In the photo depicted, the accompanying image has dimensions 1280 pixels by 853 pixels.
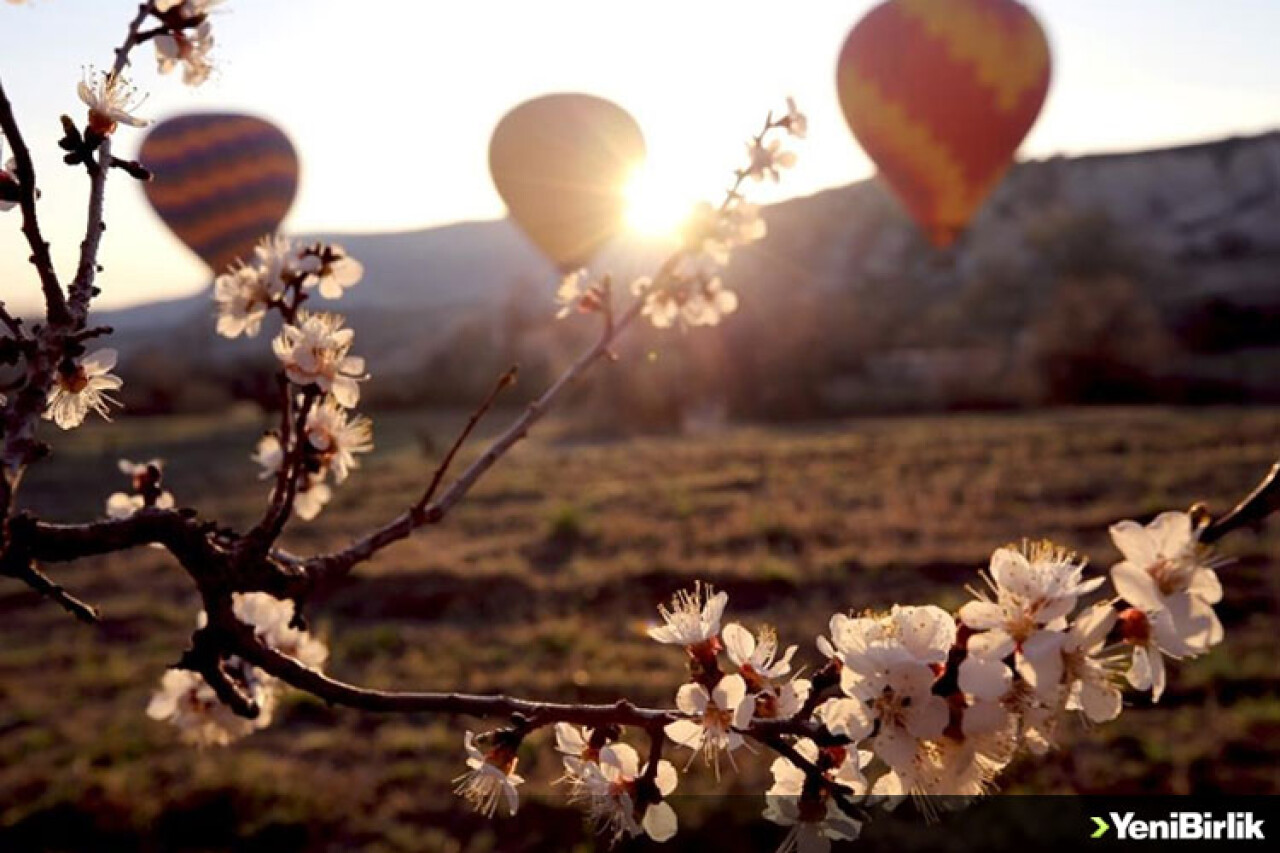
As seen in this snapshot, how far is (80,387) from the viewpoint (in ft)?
3.91

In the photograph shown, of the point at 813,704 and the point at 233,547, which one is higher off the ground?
the point at 233,547

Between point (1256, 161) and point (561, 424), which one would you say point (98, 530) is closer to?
point (561, 424)

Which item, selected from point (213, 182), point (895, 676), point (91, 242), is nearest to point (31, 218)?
point (91, 242)

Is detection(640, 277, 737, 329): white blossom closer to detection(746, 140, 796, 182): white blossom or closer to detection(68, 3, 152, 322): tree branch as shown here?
detection(746, 140, 796, 182): white blossom

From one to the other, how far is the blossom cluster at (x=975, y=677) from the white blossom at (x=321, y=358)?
456mm

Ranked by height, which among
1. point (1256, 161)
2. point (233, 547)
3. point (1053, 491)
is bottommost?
point (1053, 491)

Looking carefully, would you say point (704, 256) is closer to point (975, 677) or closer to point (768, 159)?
point (768, 159)

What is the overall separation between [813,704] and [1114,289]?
93.1 ft

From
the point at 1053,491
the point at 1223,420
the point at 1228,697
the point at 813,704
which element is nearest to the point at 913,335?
the point at 1223,420

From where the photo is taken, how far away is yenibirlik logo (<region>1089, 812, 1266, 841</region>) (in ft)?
16.6

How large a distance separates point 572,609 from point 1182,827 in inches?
206

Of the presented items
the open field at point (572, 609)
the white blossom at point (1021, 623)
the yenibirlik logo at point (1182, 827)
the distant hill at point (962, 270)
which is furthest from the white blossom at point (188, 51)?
the distant hill at point (962, 270)

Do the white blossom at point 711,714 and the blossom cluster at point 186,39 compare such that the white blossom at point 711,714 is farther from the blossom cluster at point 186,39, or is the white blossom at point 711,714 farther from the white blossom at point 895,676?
the blossom cluster at point 186,39

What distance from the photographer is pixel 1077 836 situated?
5094 millimetres
